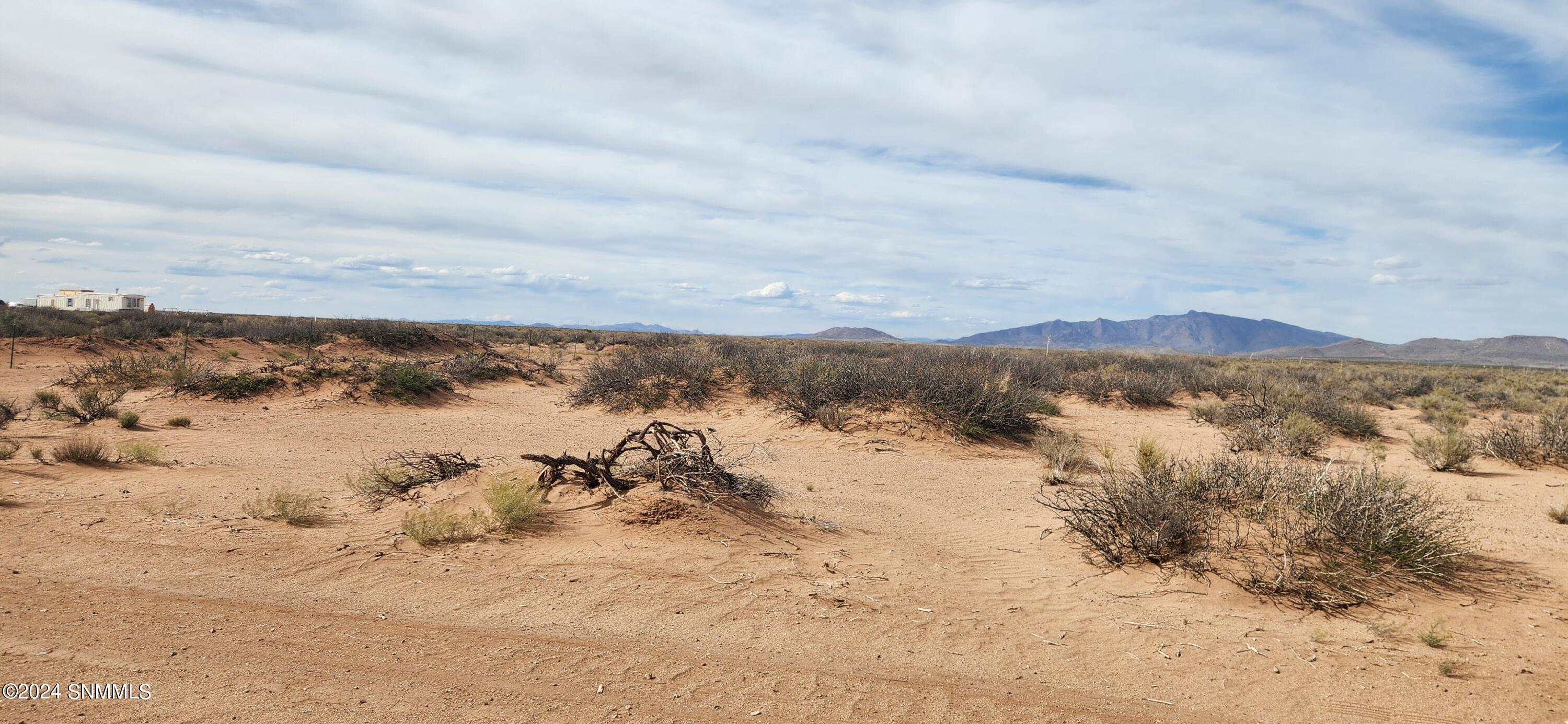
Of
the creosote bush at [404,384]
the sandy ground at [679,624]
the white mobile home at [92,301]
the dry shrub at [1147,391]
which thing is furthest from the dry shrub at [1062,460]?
the white mobile home at [92,301]

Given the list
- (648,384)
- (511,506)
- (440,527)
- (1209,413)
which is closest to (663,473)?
(511,506)

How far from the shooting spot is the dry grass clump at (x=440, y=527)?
21.1 feet

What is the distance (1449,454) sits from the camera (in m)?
12.2

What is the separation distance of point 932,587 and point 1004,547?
1.75 m

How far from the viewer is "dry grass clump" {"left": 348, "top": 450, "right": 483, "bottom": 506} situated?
7.80 m

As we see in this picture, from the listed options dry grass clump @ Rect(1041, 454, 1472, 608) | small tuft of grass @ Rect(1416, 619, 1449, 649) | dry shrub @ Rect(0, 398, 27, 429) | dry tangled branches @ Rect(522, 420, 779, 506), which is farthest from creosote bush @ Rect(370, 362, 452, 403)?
small tuft of grass @ Rect(1416, 619, 1449, 649)

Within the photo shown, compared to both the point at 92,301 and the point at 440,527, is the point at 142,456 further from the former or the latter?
the point at 92,301

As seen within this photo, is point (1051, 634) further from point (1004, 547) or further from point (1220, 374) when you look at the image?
point (1220, 374)

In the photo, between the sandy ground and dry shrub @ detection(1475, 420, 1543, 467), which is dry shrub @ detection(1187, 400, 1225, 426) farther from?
the sandy ground

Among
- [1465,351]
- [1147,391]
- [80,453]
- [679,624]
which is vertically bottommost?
[679,624]

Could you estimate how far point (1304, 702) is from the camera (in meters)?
4.45

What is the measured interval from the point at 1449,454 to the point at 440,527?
14.7 metres

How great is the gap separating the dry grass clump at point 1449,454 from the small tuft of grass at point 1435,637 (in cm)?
911

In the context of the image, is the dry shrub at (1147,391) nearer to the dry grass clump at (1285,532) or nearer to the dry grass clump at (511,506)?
the dry grass clump at (1285,532)
